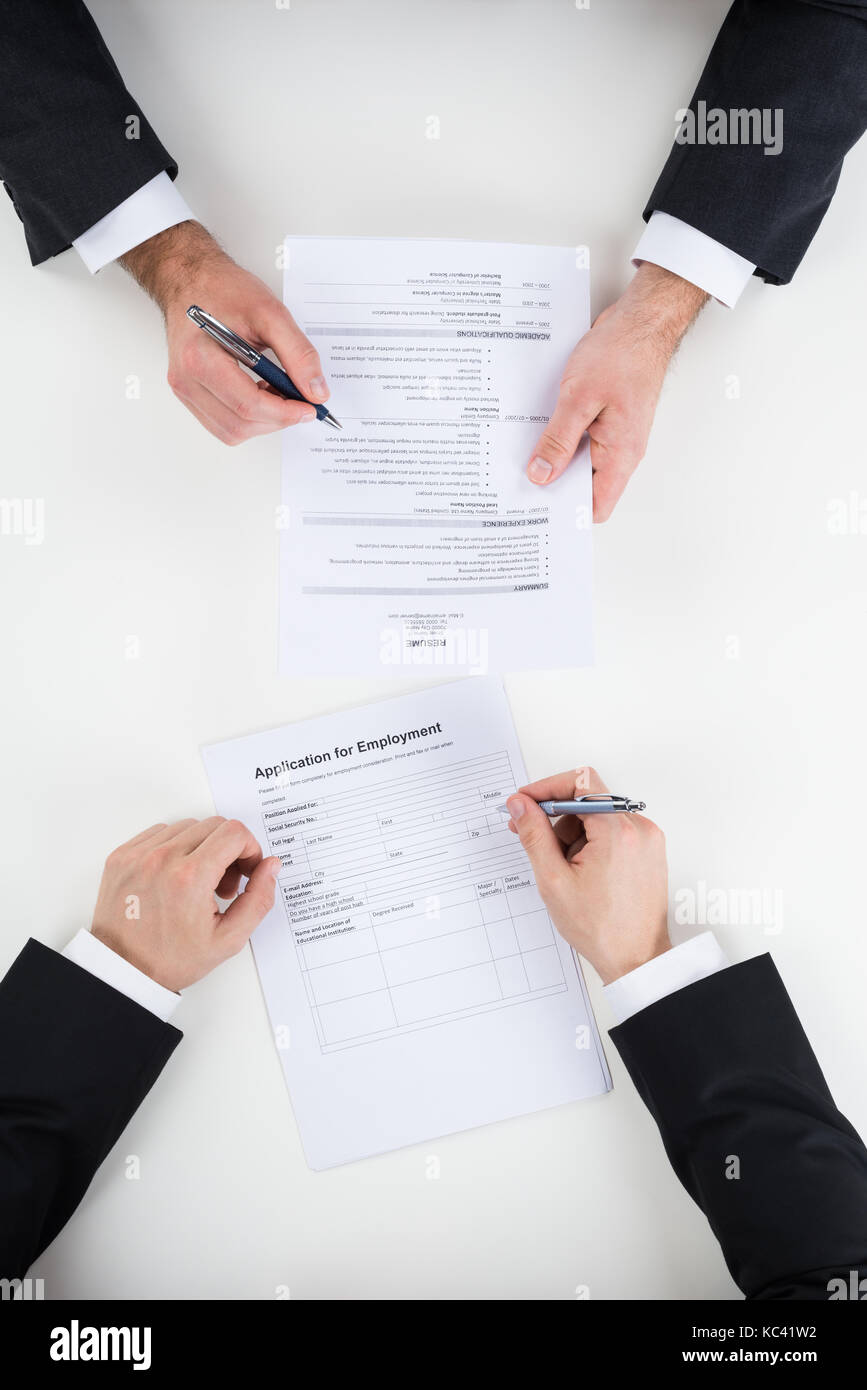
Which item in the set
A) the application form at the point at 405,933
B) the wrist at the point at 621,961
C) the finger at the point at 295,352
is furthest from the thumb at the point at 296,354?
the wrist at the point at 621,961

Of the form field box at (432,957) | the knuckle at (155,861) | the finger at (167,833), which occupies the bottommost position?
the form field box at (432,957)

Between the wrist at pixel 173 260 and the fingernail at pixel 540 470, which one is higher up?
the wrist at pixel 173 260

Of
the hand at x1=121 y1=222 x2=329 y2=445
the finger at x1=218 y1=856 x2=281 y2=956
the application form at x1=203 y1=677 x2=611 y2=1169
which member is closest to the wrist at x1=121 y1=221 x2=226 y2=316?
the hand at x1=121 y1=222 x2=329 y2=445

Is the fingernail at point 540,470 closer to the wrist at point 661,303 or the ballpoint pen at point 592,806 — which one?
the wrist at point 661,303

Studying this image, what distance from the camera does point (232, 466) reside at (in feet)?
3.82

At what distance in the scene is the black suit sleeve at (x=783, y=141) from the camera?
1133mm

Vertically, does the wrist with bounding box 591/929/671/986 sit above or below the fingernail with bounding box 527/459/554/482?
below

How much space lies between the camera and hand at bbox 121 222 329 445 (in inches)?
42.7

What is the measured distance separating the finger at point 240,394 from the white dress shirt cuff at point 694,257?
0.48 m

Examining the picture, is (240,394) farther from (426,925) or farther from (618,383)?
(426,925)

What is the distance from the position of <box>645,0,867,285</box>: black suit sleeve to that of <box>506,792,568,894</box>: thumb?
0.73 metres

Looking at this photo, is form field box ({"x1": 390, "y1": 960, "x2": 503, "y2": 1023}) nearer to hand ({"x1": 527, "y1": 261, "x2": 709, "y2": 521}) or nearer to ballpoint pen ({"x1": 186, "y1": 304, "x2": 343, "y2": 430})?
hand ({"x1": 527, "y1": 261, "x2": 709, "y2": 521})
